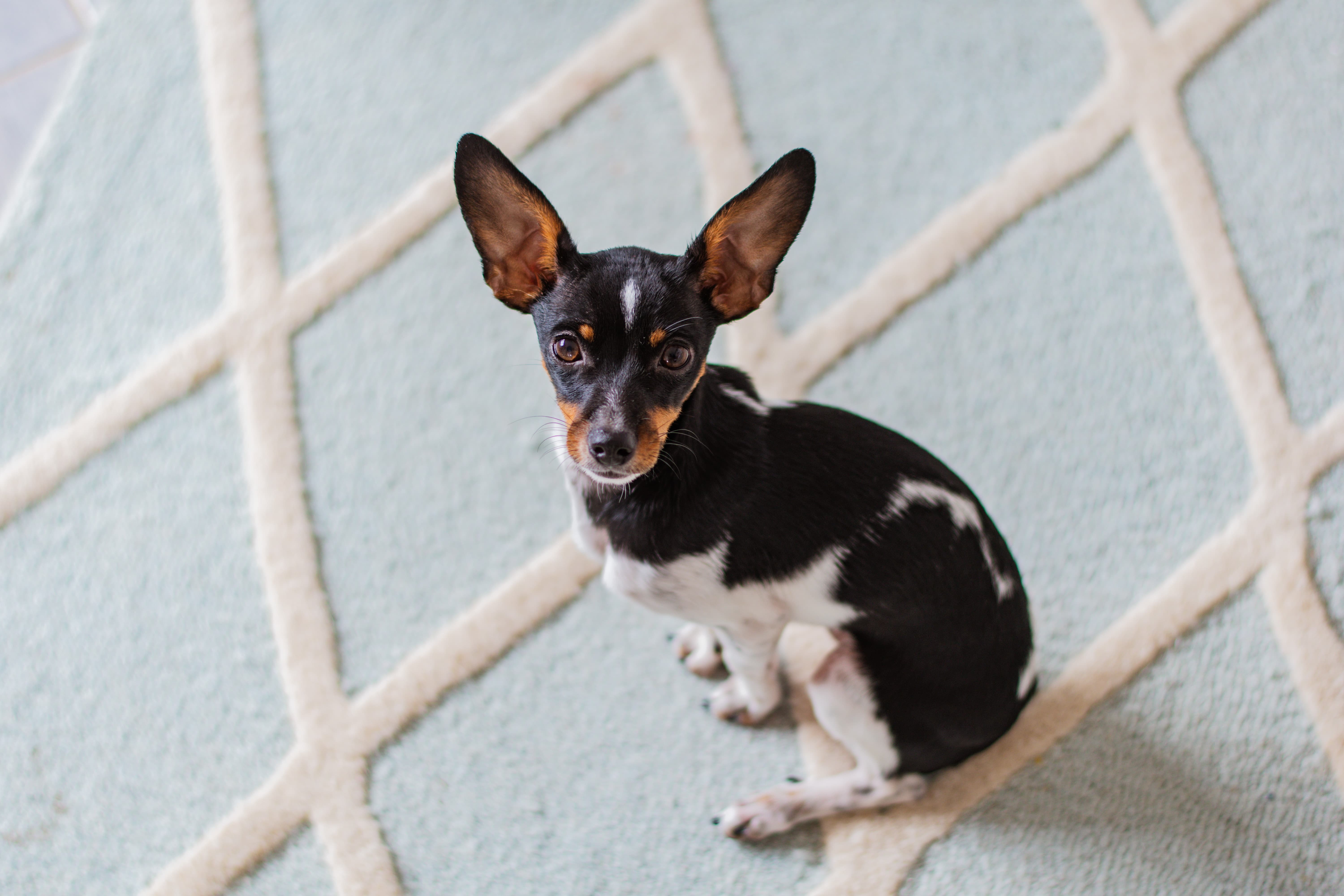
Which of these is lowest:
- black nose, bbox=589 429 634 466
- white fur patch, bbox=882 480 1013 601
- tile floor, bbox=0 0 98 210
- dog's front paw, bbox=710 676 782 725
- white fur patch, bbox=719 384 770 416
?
dog's front paw, bbox=710 676 782 725

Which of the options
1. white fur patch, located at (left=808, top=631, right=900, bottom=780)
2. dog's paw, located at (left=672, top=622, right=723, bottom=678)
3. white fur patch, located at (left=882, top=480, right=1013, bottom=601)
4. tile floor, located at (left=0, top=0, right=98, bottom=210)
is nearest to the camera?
white fur patch, located at (left=882, top=480, right=1013, bottom=601)

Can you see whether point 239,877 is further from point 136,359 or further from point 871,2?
point 871,2

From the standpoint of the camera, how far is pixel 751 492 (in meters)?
1.62

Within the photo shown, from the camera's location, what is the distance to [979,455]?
237 centimetres

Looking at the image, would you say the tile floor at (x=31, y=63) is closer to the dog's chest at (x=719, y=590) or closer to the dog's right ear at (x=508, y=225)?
the dog's right ear at (x=508, y=225)

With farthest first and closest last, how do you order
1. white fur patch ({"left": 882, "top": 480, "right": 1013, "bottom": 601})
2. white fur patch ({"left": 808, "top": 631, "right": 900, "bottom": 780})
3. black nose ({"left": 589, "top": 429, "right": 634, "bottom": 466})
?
white fur patch ({"left": 808, "top": 631, "right": 900, "bottom": 780}) < white fur patch ({"left": 882, "top": 480, "right": 1013, "bottom": 601}) < black nose ({"left": 589, "top": 429, "right": 634, "bottom": 466})

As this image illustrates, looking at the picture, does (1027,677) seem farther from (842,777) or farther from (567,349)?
(567,349)

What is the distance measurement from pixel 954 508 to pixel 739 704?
2.49ft

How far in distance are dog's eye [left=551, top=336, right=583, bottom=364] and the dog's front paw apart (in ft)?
2.96

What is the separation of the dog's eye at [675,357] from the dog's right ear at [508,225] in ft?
0.75

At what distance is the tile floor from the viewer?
2854 millimetres

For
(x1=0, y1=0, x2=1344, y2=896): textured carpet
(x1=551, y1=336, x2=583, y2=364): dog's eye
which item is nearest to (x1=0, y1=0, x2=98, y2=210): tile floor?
(x1=0, y1=0, x2=1344, y2=896): textured carpet

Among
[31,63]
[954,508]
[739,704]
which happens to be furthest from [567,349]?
[31,63]

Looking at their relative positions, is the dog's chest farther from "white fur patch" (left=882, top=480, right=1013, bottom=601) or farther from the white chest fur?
"white fur patch" (left=882, top=480, right=1013, bottom=601)
